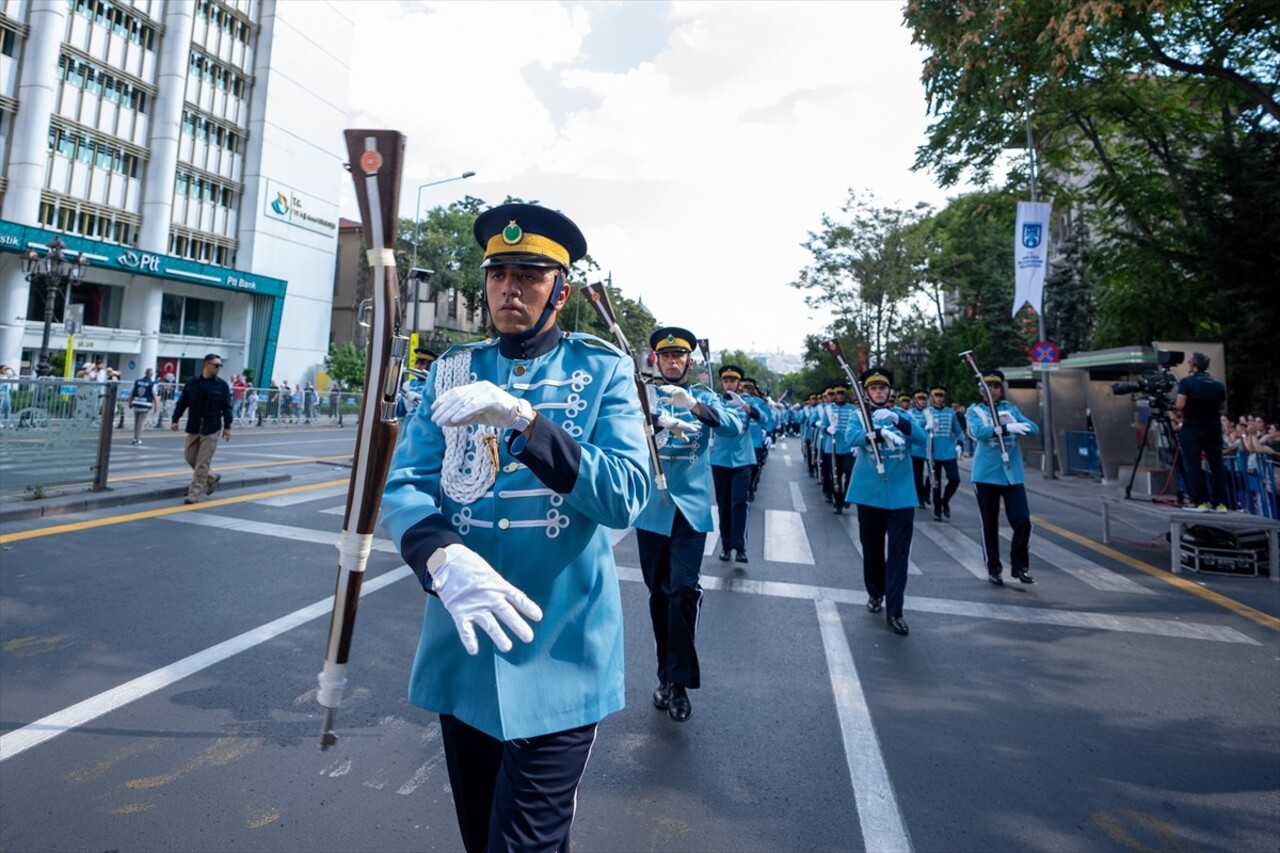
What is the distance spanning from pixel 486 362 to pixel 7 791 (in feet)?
9.09

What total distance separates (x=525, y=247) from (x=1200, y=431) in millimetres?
10056

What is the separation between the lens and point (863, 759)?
371 cm

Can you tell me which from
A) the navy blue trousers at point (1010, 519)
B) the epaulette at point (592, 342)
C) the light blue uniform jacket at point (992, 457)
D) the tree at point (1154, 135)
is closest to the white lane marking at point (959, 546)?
the navy blue trousers at point (1010, 519)

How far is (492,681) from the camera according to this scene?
198 cm

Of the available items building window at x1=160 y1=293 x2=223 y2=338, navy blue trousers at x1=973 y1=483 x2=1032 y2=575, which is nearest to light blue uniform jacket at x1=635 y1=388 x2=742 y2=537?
navy blue trousers at x1=973 y1=483 x2=1032 y2=575

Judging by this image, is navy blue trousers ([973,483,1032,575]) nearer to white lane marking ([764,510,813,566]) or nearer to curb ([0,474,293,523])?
white lane marking ([764,510,813,566])

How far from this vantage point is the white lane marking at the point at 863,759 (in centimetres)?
305

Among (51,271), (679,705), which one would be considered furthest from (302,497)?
(51,271)

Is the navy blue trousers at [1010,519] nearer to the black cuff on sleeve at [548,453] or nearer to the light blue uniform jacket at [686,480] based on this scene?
the light blue uniform jacket at [686,480]

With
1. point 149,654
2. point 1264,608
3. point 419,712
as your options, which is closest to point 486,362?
point 419,712

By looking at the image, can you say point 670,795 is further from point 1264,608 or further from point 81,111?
point 81,111

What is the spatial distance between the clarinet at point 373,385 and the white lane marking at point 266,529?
6.58m

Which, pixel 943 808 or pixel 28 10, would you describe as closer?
pixel 943 808

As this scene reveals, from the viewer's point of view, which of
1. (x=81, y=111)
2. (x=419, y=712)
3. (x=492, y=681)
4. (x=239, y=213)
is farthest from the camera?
(x=239, y=213)
